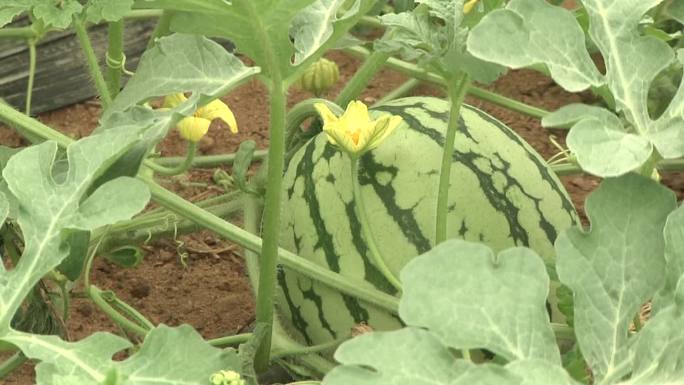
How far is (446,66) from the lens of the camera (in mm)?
1688

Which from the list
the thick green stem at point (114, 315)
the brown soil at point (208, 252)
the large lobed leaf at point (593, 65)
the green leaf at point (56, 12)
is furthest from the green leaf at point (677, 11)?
the brown soil at point (208, 252)

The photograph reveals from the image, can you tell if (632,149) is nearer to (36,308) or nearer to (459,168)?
(459,168)

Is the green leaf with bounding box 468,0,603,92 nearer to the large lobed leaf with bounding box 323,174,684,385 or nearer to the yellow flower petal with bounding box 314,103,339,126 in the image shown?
the large lobed leaf with bounding box 323,174,684,385

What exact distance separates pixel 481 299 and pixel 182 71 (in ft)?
2.00

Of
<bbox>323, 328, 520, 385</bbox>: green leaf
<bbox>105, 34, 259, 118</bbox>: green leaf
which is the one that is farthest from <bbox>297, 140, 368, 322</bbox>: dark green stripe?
<bbox>323, 328, 520, 385</bbox>: green leaf

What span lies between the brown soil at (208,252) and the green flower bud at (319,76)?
1.36 ft

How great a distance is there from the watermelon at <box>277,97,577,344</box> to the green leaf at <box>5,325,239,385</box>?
50 centimetres

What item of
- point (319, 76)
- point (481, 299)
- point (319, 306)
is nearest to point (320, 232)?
point (319, 306)

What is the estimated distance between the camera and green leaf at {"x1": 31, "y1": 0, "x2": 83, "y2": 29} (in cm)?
177

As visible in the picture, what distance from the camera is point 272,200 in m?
1.77

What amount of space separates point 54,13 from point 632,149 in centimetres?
80

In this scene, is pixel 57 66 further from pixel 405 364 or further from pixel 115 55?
pixel 405 364

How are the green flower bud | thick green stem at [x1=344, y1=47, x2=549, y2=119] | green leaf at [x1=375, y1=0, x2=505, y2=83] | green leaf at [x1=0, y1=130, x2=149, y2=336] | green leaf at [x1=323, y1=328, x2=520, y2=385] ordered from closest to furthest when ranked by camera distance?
1. green leaf at [x1=323, y1=328, x2=520, y2=385]
2. green leaf at [x1=0, y1=130, x2=149, y2=336]
3. green leaf at [x1=375, y1=0, x2=505, y2=83]
4. the green flower bud
5. thick green stem at [x1=344, y1=47, x2=549, y2=119]

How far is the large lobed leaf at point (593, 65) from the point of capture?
4.78ft
